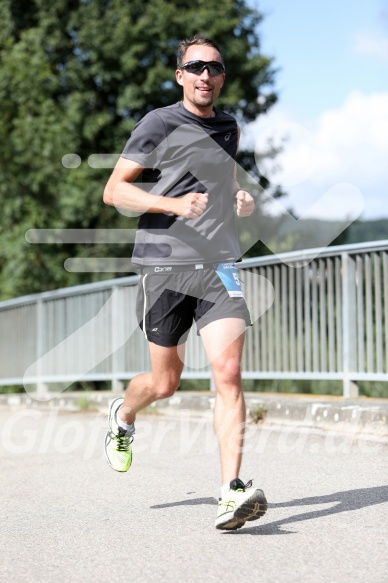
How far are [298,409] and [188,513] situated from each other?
3.76 meters

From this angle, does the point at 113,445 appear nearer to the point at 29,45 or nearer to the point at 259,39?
the point at 29,45

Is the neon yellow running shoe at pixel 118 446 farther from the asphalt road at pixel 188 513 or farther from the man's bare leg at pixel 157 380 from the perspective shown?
the asphalt road at pixel 188 513

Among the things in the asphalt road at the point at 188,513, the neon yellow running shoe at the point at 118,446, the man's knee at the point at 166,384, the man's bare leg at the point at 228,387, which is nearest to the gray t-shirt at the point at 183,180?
the man's bare leg at the point at 228,387

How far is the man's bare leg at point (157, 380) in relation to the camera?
Result: 5.14 metres

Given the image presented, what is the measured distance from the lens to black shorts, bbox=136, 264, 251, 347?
16.2 feet

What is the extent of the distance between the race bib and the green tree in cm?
1442

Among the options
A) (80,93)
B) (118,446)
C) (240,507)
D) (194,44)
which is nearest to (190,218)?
(194,44)

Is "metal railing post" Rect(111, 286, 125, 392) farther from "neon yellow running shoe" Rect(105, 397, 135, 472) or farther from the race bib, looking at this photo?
the race bib

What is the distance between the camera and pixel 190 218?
4809 millimetres

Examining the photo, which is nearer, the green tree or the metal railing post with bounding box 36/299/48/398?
the metal railing post with bounding box 36/299/48/398

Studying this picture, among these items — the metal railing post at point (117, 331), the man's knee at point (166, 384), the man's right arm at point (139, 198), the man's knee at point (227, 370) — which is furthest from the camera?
the metal railing post at point (117, 331)

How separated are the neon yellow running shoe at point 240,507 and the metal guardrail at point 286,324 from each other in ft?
13.3

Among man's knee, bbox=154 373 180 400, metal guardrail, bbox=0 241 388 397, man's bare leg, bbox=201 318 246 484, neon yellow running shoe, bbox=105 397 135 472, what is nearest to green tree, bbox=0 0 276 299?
metal guardrail, bbox=0 241 388 397

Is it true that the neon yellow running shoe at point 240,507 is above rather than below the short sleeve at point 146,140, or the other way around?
below
